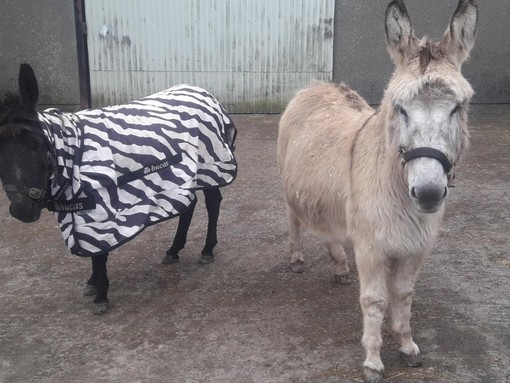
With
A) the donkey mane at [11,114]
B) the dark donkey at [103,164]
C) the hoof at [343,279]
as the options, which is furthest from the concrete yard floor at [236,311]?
the donkey mane at [11,114]

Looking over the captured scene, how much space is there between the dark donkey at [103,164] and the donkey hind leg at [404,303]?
5.01 ft

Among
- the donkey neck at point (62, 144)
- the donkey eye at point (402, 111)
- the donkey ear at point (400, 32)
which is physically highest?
the donkey ear at point (400, 32)

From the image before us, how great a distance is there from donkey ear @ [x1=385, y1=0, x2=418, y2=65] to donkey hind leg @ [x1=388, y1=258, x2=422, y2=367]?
1.13 metres

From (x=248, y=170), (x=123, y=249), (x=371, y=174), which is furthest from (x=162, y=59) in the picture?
(x=371, y=174)

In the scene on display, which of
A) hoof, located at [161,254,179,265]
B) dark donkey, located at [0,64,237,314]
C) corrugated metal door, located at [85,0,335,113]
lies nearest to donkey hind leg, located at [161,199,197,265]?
hoof, located at [161,254,179,265]

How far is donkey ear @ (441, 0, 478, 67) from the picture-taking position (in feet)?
8.41

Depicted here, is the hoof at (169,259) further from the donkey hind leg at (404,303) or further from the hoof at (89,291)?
the donkey hind leg at (404,303)

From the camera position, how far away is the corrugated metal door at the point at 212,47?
955 centimetres

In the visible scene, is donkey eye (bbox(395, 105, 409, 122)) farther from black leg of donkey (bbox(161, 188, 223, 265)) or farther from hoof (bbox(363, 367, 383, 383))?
black leg of donkey (bbox(161, 188, 223, 265))

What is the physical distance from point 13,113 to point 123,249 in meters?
1.91

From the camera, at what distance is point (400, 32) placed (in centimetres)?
262

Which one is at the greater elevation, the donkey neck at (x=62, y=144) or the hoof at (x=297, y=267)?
the donkey neck at (x=62, y=144)

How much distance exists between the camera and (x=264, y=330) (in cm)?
354

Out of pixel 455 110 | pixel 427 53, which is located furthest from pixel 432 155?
pixel 427 53
